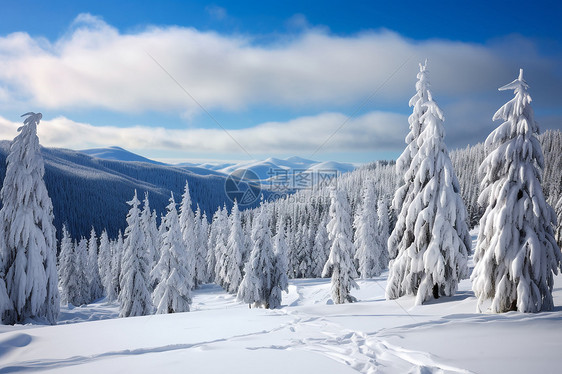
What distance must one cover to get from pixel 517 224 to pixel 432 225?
4.01 m

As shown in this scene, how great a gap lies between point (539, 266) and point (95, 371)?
13.2 meters

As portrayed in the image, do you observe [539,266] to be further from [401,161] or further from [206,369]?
[206,369]

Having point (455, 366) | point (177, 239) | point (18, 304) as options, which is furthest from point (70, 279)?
point (455, 366)

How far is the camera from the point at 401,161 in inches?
639

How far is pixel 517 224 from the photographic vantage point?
10.9 meters

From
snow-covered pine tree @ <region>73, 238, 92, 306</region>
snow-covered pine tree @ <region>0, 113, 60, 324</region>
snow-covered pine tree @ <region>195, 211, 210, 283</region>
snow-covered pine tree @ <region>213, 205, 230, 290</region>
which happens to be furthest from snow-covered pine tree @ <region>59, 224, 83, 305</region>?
snow-covered pine tree @ <region>0, 113, 60, 324</region>

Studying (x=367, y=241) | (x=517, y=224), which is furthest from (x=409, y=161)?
(x=367, y=241)

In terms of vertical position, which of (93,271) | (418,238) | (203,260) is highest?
(418,238)

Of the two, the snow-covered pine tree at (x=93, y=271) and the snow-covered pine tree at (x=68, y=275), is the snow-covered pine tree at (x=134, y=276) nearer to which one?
the snow-covered pine tree at (x=68, y=275)

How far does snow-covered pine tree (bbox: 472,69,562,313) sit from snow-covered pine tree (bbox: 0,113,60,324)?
955 inches

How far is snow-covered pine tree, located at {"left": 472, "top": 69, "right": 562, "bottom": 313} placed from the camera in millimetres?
10430

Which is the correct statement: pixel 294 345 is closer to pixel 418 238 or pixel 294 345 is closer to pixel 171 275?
pixel 418 238

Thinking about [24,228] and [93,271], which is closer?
[24,228]

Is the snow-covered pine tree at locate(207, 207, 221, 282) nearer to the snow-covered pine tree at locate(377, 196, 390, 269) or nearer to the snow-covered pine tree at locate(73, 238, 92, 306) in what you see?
the snow-covered pine tree at locate(73, 238, 92, 306)
